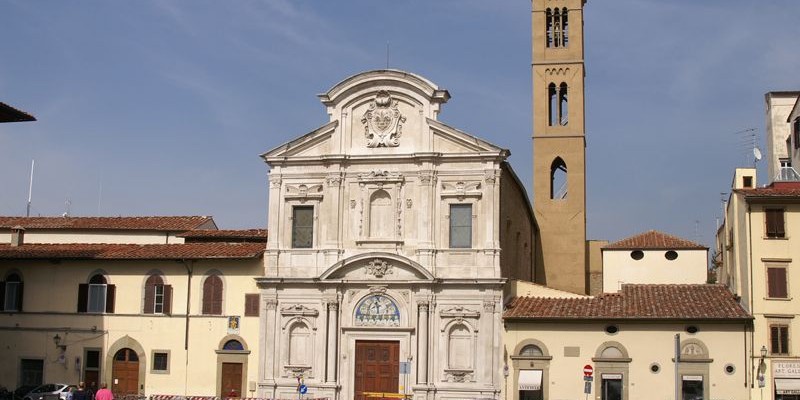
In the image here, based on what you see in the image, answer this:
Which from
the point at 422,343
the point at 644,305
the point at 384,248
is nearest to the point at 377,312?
the point at 422,343

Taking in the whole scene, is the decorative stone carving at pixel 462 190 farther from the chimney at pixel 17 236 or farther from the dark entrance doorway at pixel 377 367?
the chimney at pixel 17 236

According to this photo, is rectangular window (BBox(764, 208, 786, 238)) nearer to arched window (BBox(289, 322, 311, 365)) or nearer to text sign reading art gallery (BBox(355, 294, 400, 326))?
text sign reading art gallery (BBox(355, 294, 400, 326))

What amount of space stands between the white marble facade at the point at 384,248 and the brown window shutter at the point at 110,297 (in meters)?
7.00

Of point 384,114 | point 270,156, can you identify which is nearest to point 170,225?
point 270,156

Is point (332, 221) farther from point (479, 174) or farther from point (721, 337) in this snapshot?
point (721, 337)

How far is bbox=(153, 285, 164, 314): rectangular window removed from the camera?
4444 cm

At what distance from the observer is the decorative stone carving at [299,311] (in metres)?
42.5

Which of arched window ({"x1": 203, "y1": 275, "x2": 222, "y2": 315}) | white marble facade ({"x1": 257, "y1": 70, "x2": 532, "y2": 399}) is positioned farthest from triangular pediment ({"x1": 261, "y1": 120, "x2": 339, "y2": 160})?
arched window ({"x1": 203, "y1": 275, "x2": 222, "y2": 315})

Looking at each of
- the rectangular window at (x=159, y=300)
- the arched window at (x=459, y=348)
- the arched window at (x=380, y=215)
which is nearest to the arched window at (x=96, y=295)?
the rectangular window at (x=159, y=300)

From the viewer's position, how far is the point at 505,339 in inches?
1609

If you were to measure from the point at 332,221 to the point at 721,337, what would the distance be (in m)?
16.0

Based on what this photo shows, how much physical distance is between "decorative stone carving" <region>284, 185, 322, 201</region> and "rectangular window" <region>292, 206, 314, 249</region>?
43 cm

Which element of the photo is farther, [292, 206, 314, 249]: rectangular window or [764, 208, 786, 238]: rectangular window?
[292, 206, 314, 249]: rectangular window

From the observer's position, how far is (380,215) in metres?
42.8
